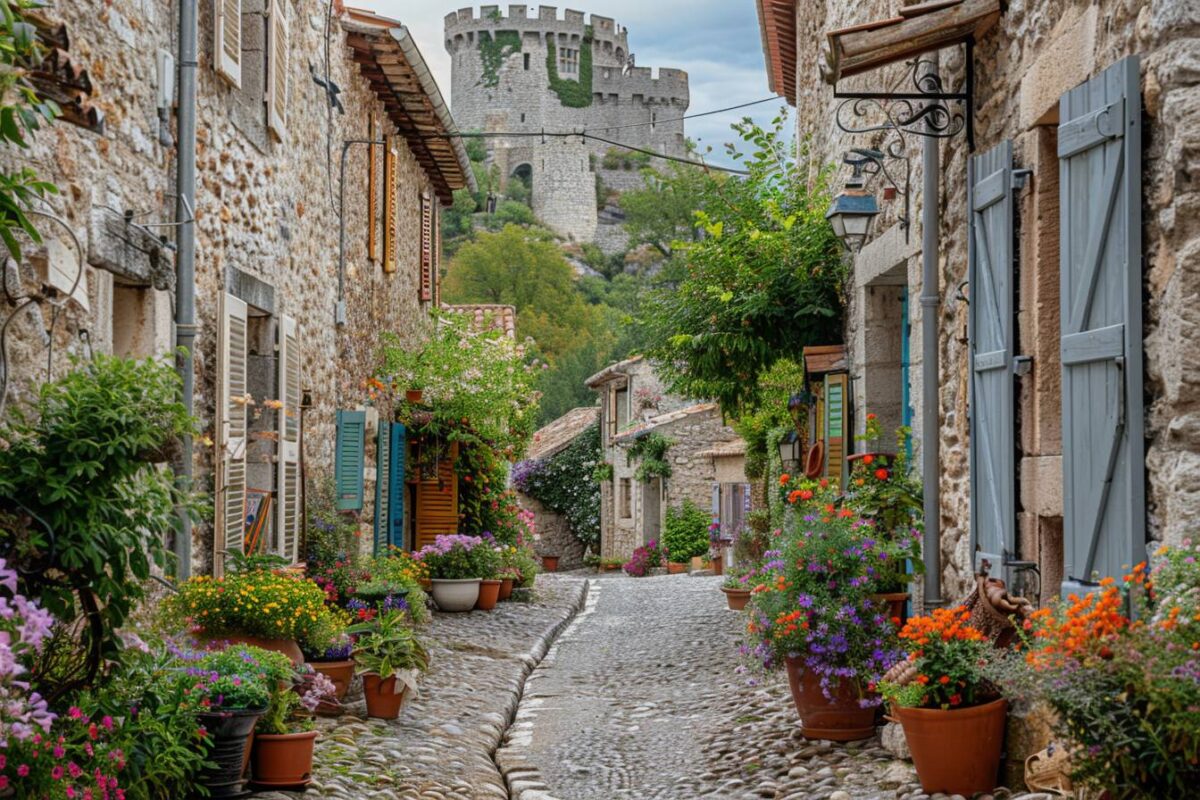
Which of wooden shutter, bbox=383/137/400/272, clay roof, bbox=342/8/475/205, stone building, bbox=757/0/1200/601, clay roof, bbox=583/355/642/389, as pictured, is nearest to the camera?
stone building, bbox=757/0/1200/601

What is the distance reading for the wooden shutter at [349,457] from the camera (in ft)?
36.0

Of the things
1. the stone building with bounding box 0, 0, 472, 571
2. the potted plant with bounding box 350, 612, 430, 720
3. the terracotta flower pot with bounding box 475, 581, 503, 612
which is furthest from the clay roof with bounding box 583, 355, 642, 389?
the potted plant with bounding box 350, 612, 430, 720

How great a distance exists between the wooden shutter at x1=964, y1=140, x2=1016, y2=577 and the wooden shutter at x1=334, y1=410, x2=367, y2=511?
6.10 metres

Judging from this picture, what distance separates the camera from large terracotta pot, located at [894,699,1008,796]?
4891 millimetres

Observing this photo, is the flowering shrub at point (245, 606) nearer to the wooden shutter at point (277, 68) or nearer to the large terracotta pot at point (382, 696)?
the large terracotta pot at point (382, 696)

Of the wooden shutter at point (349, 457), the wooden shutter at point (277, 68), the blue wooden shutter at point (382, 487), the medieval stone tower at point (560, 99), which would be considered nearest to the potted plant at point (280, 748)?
the wooden shutter at point (277, 68)

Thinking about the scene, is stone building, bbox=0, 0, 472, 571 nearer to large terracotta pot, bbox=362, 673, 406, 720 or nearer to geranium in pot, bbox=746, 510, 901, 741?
large terracotta pot, bbox=362, 673, 406, 720

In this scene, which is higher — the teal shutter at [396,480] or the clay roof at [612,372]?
the clay roof at [612,372]

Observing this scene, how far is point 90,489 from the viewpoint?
4191 millimetres

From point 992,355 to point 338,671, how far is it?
366 centimetres

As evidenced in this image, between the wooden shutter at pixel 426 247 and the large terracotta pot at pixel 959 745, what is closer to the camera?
the large terracotta pot at pixel 959 745

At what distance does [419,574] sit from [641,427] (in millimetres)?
13305

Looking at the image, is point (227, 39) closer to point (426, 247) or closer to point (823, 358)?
point (823, 358)

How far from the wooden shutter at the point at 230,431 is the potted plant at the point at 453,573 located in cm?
465
